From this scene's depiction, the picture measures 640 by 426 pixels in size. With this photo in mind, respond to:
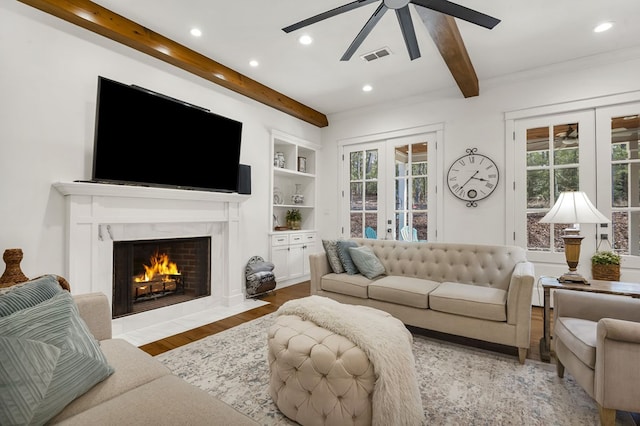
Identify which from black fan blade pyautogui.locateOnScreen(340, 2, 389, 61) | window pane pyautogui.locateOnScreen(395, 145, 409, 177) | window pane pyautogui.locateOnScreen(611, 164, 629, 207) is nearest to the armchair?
window pane pyautogui.locateOnScreen(611, 164, 629, 207)

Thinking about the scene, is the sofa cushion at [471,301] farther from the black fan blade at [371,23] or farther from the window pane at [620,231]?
the black fan blade at [371,23]

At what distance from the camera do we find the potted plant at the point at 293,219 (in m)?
5.22

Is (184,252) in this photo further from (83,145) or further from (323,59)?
(323,59)

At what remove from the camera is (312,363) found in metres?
1.55

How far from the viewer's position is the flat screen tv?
263cm

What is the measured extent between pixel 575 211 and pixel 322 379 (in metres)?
2.28

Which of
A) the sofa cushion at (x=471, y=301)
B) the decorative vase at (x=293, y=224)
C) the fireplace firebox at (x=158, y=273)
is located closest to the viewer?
the sofa cushion at (x=471, y=301)

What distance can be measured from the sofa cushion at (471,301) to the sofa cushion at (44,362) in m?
2.33

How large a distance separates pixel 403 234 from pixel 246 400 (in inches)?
138

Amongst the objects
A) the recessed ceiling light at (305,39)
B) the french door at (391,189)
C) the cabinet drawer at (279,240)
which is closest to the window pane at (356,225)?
the french door at (391,189)

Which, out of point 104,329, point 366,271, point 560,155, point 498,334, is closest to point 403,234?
point 366,271

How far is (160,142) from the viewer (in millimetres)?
3021

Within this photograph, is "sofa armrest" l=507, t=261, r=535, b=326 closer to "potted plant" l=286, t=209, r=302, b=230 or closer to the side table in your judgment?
the side table

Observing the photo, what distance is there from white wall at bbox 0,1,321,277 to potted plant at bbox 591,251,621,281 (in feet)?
16.7
